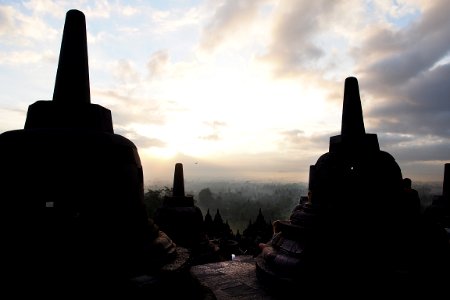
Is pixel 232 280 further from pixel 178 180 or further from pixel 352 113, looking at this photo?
pixel 178 180

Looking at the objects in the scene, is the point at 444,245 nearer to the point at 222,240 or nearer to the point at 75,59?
the point at 75,59

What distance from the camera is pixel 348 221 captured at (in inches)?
236

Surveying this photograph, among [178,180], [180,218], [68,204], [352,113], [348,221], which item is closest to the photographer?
[68,204]

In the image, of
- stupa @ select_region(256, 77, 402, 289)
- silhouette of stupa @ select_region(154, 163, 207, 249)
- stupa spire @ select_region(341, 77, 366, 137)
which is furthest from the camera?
silhouette of stupa @ select_region(154, 163, 207, 249)

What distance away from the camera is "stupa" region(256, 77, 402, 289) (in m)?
5.64

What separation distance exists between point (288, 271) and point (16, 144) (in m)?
5.18

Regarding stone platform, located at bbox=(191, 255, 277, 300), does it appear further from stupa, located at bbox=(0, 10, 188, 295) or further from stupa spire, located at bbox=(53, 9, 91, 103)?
stupa spire, located at bbox=(53, 9, 91, 103)

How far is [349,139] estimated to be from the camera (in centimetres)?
616

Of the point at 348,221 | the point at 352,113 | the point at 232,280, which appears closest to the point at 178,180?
the point at 232,280

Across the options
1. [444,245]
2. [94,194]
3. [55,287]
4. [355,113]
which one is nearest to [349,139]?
[355,113]

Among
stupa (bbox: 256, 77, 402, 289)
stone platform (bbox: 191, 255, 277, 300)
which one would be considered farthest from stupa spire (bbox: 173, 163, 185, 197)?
stupa (bbox: 256, 77, 402, 289)

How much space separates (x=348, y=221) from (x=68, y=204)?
5.20m

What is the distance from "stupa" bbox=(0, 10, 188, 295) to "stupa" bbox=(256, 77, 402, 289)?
2.77 meters

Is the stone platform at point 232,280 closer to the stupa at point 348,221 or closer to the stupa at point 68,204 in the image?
the stupa at point 348,221
